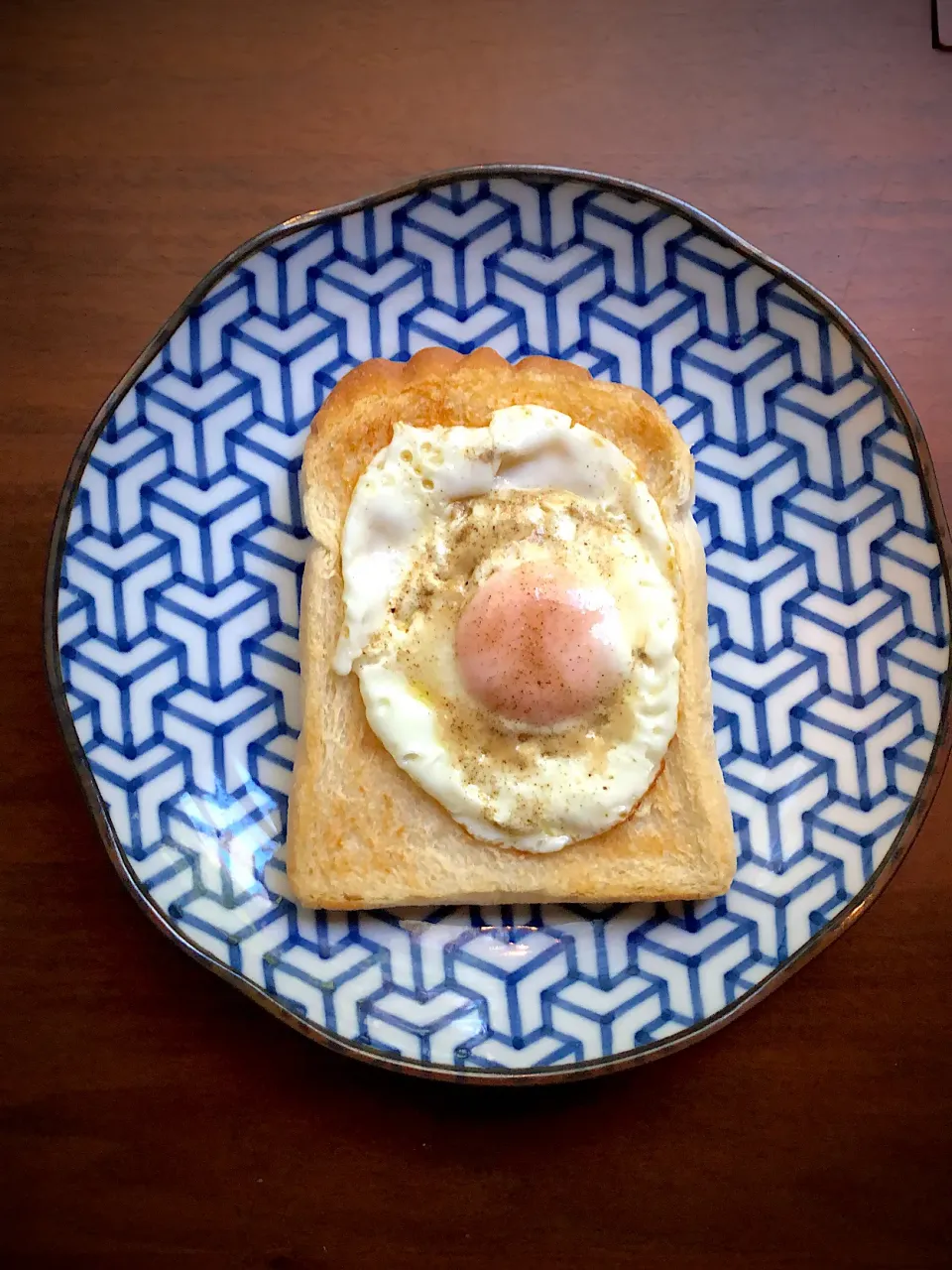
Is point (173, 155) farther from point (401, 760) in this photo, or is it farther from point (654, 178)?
point (401, 760)

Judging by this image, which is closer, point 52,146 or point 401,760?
point 401,760

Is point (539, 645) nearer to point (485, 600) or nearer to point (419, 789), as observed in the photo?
point (485, 600)

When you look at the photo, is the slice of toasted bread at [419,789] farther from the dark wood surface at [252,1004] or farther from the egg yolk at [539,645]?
the dark wood surface at [252,1004]

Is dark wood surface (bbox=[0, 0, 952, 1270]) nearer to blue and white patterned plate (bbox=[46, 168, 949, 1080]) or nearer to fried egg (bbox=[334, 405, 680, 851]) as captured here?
blue and white patterned plate (bbox=[46, 168, 949, 1080])

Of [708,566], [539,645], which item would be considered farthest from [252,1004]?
[708,566]

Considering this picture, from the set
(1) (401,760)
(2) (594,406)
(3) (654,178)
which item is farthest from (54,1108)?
(3) (654,178)

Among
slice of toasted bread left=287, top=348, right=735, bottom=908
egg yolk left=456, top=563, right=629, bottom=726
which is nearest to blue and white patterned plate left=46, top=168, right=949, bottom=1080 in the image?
slice of toasted bread left=287, top=348, right=735, bottom=908

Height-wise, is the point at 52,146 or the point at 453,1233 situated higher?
the point at 52,146

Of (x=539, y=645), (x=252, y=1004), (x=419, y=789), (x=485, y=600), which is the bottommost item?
(x=252, y=1004)
